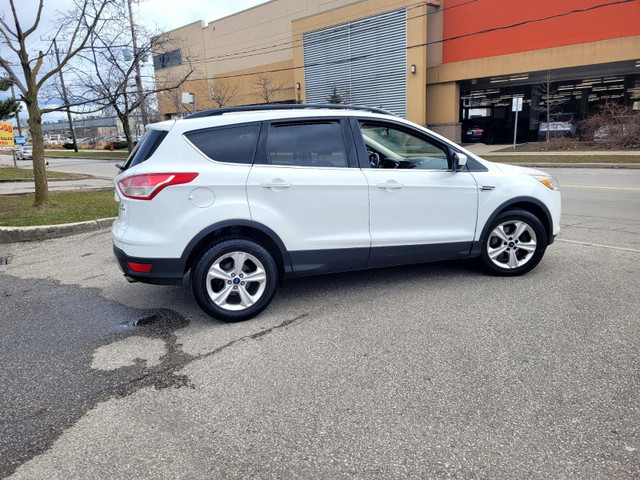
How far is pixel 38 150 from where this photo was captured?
9.72 meters

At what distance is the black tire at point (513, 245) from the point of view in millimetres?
5094

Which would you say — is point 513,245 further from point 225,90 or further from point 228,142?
point 225,90

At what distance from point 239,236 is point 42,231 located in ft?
18.1

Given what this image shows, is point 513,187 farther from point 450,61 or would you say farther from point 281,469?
point 450,61

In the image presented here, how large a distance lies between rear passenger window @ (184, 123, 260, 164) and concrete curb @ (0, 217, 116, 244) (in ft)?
17.3

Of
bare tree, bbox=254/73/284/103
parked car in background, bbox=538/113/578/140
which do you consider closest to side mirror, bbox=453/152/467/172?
parked car in background, bbox=538/113/578/140

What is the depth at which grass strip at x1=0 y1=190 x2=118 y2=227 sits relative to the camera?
341 inches

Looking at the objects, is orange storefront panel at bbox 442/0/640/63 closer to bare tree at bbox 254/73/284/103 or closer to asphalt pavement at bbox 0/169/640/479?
bare tree at bbox 254/73/284/103

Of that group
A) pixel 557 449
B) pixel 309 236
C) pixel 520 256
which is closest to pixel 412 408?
pixel 557 449

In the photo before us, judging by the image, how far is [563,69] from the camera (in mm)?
27547

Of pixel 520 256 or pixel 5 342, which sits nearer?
pixel 5 342

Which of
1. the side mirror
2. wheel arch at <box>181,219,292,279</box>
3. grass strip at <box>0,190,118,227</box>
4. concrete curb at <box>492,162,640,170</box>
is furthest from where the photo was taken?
concrete curb at <box>492,162,640,170</box>

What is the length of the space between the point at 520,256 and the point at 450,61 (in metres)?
27.8

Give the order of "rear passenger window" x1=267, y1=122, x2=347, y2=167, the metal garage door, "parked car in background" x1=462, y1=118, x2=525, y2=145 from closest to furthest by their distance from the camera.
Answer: "rear passenger window" x1=267, y1=122, x2=347, y2=167
the metal garage door
"parked car in background" x1=462, y1=118, x2=525, y2=145
